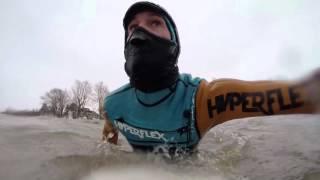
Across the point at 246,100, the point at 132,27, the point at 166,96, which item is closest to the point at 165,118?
the point at 166,96

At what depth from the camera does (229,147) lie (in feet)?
12.8

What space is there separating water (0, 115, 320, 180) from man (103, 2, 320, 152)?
0.15 metres

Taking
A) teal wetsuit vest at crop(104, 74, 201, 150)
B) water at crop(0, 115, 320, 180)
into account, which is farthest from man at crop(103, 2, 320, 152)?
water at crop(0, 115, 320, 180)

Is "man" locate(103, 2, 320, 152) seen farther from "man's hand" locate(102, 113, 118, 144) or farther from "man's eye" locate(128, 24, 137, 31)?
"man's hand" locate(102, 113, 118, 144)

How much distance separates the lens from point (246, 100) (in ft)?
8.37

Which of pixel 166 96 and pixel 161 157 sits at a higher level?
pixel 166 96

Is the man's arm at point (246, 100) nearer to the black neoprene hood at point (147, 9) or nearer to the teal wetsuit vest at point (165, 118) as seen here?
the teal wetsuit vest at point (165, 118)

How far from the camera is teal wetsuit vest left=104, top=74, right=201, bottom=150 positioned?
2834 mm

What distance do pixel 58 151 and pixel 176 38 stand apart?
1016mm

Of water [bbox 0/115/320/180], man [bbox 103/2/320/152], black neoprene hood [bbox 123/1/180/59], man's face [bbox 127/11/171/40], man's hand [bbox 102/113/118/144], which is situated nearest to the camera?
water [bbox 0/115/320/180]

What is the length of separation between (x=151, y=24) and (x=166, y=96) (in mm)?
469

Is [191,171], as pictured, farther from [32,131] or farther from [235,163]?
[32,131]

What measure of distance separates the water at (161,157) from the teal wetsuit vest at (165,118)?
109 millimetres

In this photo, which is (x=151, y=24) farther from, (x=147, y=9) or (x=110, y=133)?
(x=110, y=133)
